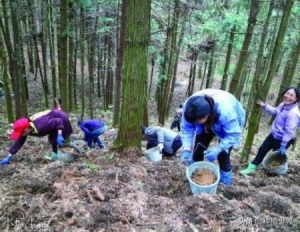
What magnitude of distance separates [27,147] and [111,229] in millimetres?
5226

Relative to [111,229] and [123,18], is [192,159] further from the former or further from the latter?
[123,18]

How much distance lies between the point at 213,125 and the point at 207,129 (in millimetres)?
329

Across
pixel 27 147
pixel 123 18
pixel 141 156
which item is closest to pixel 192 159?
pixel 141 156

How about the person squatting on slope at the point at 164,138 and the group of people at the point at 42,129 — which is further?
the person squatting on slope at the point at 164,138

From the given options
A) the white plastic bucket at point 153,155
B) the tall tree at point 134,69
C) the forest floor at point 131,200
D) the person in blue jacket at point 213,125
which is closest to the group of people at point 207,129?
the person in blue jacket at point 213,125

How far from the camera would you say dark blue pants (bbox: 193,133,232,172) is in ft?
15.9

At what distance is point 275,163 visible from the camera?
630cm

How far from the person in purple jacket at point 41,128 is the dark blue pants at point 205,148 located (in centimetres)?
295

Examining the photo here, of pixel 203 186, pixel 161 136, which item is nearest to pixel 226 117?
pixel 203 186

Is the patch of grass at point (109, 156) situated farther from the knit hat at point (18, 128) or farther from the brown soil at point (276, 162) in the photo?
the brown soil at point (276, 162)

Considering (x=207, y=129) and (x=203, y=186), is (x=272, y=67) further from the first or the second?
(x=203, y=186)

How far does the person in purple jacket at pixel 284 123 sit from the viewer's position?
5641 millimetres

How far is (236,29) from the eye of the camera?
13.6 metres

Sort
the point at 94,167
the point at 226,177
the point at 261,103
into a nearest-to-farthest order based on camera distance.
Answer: the point at 226,177
the point at 94,167
the point at 261,103
